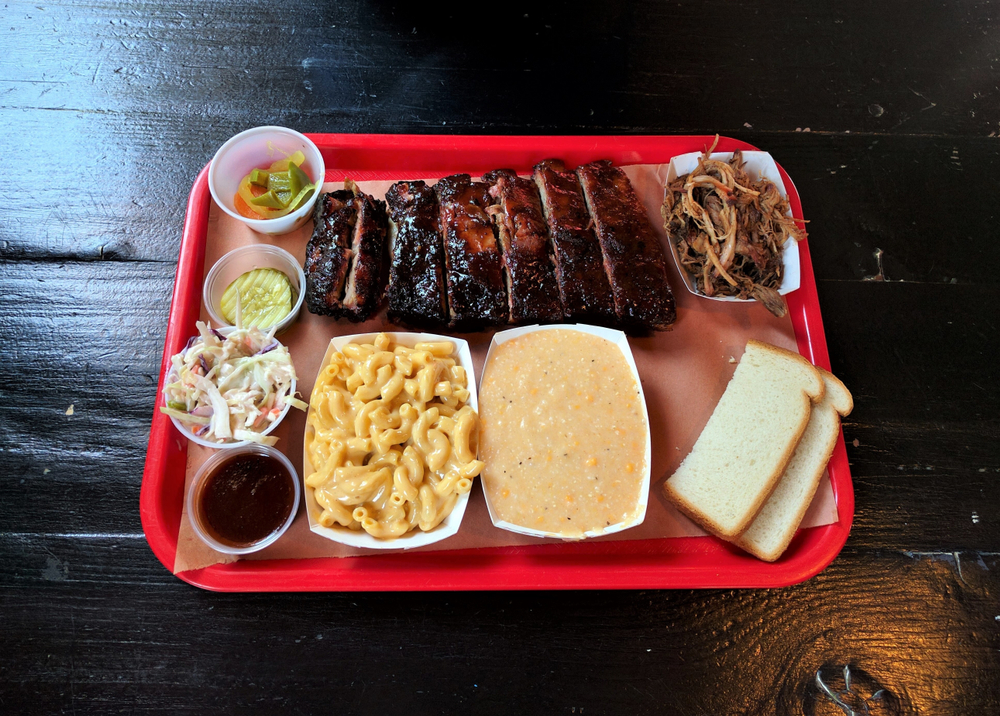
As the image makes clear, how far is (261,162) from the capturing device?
9.42ft

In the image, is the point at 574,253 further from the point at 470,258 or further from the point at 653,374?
the point at 653,374

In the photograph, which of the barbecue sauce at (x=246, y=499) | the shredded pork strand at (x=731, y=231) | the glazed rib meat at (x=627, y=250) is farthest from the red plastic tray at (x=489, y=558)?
the glazed rib meat at (x=627, y=250)

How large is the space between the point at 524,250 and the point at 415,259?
0.53 m

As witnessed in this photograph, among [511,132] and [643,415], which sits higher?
[511,132]

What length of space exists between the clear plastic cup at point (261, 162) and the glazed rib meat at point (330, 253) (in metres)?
0.13

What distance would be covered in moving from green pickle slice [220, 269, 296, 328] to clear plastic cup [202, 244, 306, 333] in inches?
1.4

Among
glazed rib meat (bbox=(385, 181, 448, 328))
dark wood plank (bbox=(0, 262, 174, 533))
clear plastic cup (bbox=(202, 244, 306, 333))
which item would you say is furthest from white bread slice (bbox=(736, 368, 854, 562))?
dark wood plank (bbox=(0, 262, 174, 533))

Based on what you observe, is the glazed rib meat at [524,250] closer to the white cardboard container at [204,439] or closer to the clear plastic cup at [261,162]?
the clear plastic cup at [261,162]

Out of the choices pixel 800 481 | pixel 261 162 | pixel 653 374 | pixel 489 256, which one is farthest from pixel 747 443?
pixel 261 162

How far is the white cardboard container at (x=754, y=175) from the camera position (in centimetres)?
270

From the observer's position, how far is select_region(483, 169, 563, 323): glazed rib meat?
261cm

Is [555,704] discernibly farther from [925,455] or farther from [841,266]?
[841,266]

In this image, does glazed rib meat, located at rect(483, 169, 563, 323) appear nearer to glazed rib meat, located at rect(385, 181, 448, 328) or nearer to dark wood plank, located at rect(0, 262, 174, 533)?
glazed rib meat, located at rect(385, 181, 448, 328)

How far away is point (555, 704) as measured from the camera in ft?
7.63
